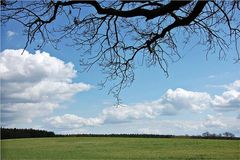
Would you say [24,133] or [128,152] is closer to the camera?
[128,152]

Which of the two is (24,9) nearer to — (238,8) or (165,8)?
(165,8)

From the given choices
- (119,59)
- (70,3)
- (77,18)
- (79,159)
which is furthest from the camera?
(79,159)

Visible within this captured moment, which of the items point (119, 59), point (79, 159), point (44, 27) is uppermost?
point (44, 27)

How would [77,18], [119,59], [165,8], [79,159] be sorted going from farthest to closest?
[79,159] → [119,59] → [77,18] → [165,8]

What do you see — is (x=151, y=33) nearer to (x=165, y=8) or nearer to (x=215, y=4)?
(x=215, y=4)

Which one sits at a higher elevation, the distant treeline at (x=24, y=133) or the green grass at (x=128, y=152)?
the distant treeline at (x=24, y=133)

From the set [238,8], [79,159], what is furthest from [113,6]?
[79,159]

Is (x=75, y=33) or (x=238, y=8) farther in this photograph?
(x=75, y=33)

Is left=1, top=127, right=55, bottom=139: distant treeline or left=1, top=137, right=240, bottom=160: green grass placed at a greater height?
left=1, top=127, right=55, bottom=139: distant treeline

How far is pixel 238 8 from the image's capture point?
33.6ft

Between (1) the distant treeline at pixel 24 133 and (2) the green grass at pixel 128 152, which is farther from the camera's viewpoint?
(1) the distant treeline at pixel 24 133

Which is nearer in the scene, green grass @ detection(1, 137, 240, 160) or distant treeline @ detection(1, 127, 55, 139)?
green grass @ detection(1, 137, 240, 160)

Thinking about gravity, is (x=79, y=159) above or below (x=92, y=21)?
below

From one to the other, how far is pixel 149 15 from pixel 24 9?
3.28m
